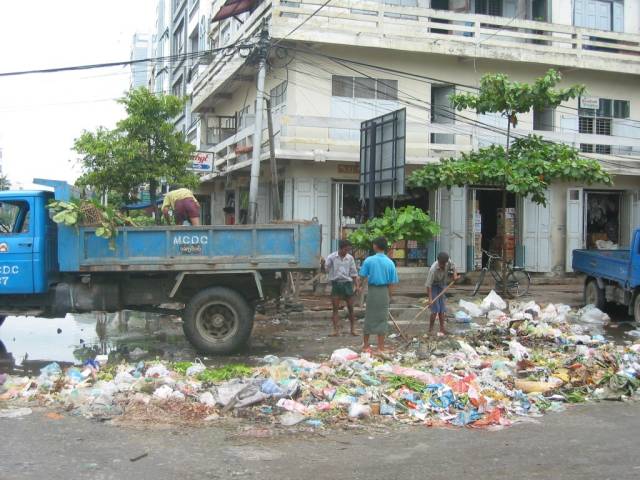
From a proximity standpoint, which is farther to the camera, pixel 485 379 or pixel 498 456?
pixel 485 379

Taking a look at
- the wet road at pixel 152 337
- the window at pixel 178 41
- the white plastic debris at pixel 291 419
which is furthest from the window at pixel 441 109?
the window at pixel 178 41

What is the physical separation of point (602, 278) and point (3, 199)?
10.7 metres

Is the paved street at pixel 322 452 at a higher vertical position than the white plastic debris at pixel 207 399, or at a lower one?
lower

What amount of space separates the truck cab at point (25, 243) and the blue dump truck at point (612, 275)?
958cm

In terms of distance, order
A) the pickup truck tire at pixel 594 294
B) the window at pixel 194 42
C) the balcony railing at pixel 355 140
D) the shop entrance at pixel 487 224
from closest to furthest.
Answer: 1. the pickup truck tire at pixel 594 294
2. the balcony railing at pixel 355 140
3. the shop entrance at pixel 487 224
4. the window at pixel 194 42

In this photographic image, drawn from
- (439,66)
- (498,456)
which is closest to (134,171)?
(439,66)

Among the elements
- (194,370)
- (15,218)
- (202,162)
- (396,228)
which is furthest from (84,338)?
(202,162)

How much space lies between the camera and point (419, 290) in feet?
53.4

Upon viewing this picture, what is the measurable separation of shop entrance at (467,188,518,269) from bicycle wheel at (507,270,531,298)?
2.29 m

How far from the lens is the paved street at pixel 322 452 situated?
471 centimetres

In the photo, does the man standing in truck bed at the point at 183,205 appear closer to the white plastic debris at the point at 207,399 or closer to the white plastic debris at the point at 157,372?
the white plastic debris at the point at 157,372

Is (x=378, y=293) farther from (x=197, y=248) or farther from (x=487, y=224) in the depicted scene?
(x=487, y=224)

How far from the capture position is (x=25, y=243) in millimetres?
8891

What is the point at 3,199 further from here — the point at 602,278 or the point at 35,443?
the point at 602,278
